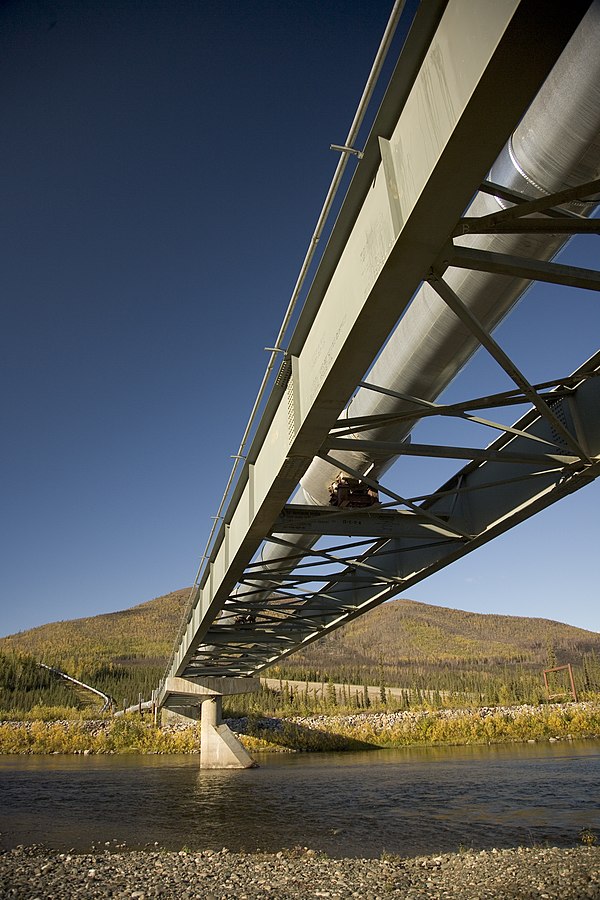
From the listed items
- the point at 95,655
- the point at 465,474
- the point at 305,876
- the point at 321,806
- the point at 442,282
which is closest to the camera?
the point at 442,282

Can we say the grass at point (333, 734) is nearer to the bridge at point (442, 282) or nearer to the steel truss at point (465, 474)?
the steel truss at point (465, 474)

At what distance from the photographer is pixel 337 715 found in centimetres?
5344

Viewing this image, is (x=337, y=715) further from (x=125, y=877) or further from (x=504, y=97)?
(x=504, y=97)

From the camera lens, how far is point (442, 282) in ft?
18.8

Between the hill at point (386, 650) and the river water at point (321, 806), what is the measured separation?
35564 millimetres

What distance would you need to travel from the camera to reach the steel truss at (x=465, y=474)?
18.0 ft

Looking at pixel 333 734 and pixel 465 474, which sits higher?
pixel 465 474

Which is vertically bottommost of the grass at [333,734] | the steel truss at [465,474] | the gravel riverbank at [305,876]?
the grass at [333,734]

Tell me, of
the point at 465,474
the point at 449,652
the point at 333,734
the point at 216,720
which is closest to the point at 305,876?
the point at 465,474

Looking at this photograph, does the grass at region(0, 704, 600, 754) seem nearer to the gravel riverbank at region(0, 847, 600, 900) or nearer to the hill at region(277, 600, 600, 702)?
the hill at region(277, 600, 600, 702)

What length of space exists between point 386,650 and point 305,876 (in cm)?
12385

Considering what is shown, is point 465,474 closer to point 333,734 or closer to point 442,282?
point 442,282

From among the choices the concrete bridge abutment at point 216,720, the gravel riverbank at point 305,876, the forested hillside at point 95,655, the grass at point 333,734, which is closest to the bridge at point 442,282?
the gravel riverbank at point 305,876

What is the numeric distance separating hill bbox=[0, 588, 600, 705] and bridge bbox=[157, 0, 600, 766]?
172 ft
